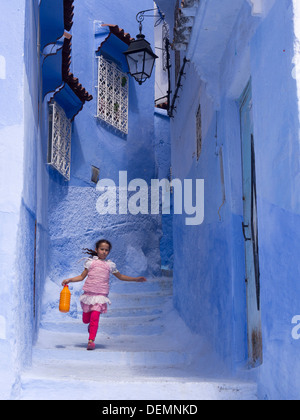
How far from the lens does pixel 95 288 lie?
6.22 m

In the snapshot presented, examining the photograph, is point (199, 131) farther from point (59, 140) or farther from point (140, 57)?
point (59, 140)

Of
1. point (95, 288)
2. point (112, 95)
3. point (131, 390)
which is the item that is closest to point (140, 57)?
point (95, 288)

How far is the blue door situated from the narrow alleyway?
16.9 inches

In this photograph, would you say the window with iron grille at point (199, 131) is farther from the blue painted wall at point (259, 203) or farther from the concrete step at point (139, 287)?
the concrete step at point (139, 287)

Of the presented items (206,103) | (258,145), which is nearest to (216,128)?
(206,103)

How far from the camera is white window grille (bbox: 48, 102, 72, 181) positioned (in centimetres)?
988

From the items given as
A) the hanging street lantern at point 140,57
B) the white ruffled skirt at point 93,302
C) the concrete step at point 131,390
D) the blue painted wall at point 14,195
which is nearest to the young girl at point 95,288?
the white ruffled skirt at point 93,302

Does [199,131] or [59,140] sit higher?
[59,140]

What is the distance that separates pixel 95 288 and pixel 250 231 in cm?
233

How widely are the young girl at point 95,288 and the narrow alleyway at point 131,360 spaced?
348 mm

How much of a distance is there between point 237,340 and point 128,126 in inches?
→ 375

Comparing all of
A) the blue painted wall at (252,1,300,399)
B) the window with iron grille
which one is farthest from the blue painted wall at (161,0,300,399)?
the window with iron grille

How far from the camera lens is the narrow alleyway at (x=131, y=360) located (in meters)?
3.93

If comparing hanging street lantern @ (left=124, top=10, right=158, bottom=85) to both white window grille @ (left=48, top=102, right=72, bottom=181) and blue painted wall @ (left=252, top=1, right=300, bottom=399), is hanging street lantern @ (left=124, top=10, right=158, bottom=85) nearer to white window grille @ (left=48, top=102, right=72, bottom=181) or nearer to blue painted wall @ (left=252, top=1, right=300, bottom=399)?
white window grille @ (left=48, top=102, right=72, bottom=181)
